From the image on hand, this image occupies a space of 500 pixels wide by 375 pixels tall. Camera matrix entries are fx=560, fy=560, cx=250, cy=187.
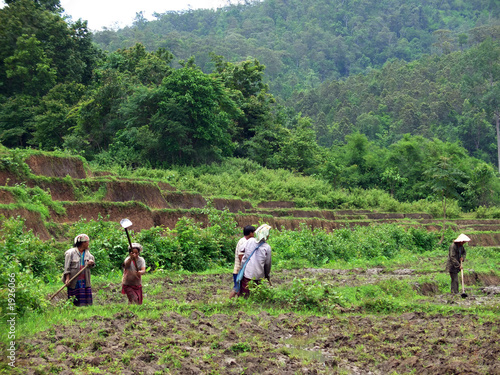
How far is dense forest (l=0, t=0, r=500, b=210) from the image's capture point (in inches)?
1425

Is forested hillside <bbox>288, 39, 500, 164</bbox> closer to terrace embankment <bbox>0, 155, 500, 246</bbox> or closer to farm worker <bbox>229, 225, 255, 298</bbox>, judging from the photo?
terrace embankment <bbox>0, 155, 500, 246</bbox>

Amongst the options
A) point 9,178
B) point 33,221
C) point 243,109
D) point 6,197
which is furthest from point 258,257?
point 243,109

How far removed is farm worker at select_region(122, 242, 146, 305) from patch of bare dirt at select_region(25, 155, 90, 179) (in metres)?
12.9

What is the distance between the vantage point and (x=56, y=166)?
2278 cm

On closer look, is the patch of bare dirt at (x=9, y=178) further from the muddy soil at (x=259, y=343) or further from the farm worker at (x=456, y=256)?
the farm worker at (x=456, y=256)

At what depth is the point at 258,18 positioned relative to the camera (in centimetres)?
14050

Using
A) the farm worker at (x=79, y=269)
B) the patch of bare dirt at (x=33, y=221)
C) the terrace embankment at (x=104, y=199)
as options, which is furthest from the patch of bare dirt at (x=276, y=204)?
the farm worker at (x=79, y=269)

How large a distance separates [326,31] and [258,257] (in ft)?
420

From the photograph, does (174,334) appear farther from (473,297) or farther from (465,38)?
(465,38)

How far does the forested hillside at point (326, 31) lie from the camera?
361 ft

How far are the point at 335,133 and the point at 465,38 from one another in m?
47.4

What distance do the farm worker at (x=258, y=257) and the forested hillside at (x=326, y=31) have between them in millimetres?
92084

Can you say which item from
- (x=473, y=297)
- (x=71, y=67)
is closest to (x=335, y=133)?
(x=71, y=67)

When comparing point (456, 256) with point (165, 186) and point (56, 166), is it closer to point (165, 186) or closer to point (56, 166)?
point (56, 166)
